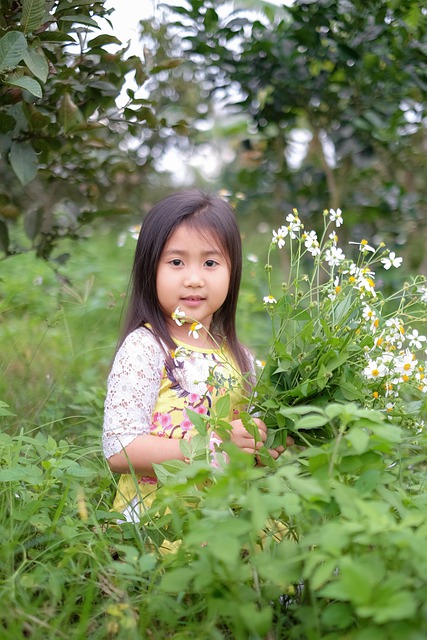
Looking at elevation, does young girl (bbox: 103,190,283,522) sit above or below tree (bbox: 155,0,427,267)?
below

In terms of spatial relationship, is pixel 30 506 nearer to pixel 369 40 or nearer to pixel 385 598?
pixel 385 598

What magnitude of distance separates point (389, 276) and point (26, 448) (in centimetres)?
263

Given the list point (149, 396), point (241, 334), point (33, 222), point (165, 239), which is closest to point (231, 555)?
point (149, 396)

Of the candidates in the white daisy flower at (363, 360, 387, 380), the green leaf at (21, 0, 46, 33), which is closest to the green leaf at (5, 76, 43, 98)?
the green leaf at (21, 0, 46, 33)

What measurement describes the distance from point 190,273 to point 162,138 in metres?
1.98

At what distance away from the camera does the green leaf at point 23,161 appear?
2.29 m

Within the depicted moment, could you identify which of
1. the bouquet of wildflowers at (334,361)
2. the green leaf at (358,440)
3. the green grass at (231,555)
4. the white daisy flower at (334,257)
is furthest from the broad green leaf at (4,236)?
the green leaf at (358,440)

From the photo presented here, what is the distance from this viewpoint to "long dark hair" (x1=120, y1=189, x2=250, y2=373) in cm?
214

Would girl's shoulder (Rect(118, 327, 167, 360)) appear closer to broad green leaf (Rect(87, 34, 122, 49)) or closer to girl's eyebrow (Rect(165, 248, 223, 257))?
girl's eyebrow (Rect(165, 248, 223, 257))

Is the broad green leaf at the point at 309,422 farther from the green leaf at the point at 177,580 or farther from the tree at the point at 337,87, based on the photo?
the tree at the point at 337,87

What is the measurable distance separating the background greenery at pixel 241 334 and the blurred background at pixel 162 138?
0.04ft

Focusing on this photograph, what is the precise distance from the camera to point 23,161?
232 cm

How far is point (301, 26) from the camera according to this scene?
3428 mm

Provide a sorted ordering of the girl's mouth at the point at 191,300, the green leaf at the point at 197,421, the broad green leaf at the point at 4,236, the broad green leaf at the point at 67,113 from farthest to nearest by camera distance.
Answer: the broad green leaf at the point at 4,236 < the broad green leaf at the point at 67,113 < the girl's mouth at the point at 191,300 < the green leaf at the point at 197,421
